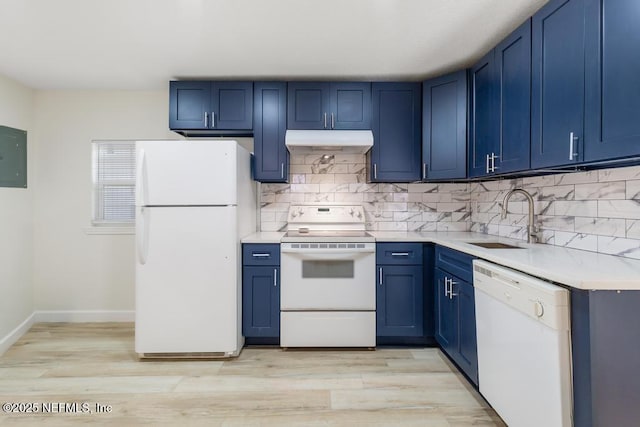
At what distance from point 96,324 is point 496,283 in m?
3.58

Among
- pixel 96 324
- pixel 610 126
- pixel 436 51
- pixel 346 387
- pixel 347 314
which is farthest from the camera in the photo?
pixel 96 324

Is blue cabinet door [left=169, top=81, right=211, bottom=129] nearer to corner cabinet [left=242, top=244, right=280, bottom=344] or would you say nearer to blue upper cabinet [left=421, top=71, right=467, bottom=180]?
corner cabinet [left=242, top=244, right=280, bottom=344]

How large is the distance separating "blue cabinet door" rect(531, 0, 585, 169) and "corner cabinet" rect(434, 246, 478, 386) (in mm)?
770

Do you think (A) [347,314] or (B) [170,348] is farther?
(A) [347,314]

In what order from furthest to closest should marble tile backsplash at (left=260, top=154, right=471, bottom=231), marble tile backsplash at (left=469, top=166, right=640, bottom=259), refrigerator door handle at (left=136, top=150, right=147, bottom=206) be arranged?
marble tile backsplash at (left=260, top=154, right=471, bottom=231) → refrigerator door handle at (left=136, top=150, right=147, bottom=206) → marble tile backsplash at (left=469, top=166, right=640, bottom=259)

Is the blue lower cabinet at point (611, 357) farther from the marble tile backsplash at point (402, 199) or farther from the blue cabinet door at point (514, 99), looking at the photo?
the marble tile backsplash at point (402, 199)

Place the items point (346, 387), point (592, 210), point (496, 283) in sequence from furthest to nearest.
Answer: point (346, 387) < point (592, 210) < point (496, 283)

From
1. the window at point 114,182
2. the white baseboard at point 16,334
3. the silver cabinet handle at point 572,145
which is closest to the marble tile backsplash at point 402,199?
the silver cabinet handle at point 572,145

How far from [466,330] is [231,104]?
2.55 metres

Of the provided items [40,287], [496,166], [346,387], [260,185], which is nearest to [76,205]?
[40,287]

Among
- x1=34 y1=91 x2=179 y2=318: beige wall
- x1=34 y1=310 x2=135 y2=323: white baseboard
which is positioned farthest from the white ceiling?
x1=34 y1=310 x2=135 y2=323: white baseboard

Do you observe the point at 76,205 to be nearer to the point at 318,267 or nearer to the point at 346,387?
the point at 318,267

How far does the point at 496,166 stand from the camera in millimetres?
2338

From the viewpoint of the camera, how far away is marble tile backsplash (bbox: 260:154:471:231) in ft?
11.2
